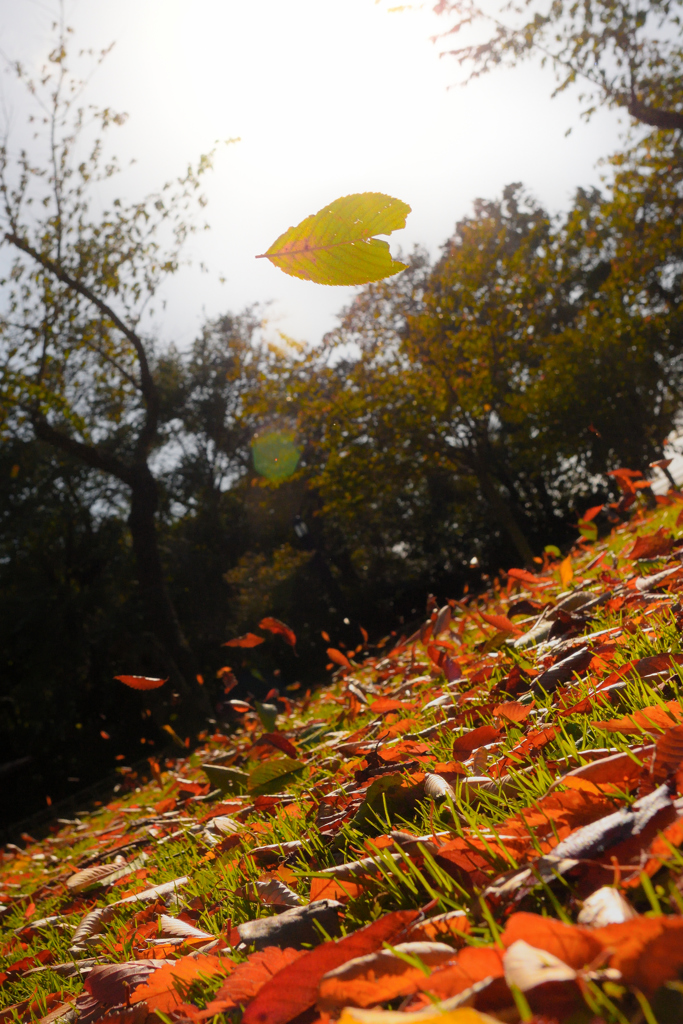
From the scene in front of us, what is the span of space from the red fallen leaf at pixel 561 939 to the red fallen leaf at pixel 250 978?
40cm

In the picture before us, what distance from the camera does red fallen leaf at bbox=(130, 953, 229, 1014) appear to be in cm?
98

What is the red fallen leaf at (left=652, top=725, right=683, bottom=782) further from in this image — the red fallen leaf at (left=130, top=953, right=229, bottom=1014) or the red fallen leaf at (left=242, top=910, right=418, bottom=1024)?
the red fallen leaf at (left=130, top=953, right=229, bottom=1014)

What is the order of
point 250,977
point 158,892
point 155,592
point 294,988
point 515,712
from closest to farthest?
point 294,988 < point 250,977 < point 515,712 < point 158,892 < point 155,592

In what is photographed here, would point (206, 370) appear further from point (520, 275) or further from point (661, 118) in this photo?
point (661, 118)

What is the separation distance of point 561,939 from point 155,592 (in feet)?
31.7

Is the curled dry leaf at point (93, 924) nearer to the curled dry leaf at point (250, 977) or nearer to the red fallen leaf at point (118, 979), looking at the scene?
the red fallen leaf at point (118, 979)

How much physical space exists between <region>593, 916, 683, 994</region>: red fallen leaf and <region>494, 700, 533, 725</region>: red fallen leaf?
85cm

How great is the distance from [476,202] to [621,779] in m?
25.4

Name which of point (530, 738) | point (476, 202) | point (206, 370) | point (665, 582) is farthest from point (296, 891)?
point (476, 202)

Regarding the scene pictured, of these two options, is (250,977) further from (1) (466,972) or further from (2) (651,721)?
(2) (651,721)

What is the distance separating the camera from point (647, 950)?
481 millimetres

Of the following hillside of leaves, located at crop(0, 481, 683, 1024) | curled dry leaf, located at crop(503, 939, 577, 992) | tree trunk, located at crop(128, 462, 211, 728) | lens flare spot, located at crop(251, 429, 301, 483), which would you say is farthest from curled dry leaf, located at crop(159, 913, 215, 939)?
lens flare spot, located at crop(251, 429, 301, 483)

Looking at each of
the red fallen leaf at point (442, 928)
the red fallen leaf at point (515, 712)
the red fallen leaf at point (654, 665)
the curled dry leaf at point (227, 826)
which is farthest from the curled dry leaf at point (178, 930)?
the red fallen leaf at point (654, 665)

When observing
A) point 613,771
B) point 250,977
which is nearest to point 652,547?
point 613,771
